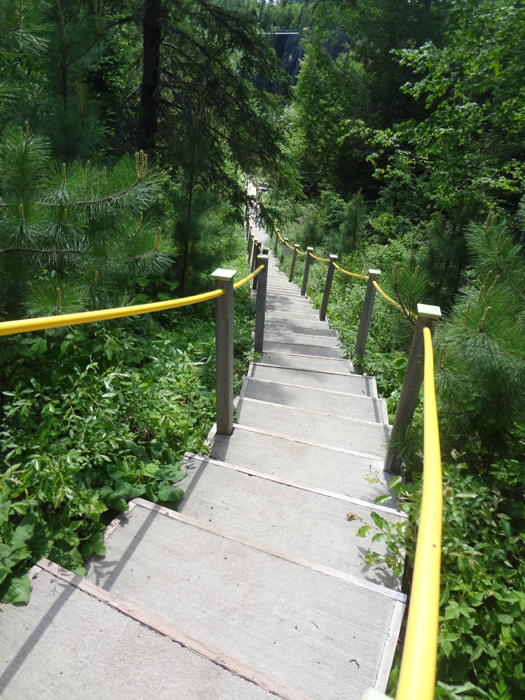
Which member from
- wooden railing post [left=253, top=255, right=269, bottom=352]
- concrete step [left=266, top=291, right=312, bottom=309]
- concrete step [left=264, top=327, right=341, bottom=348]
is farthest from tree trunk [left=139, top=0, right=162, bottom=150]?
concrete step [left=266, top=291, right=312, bottom=309]

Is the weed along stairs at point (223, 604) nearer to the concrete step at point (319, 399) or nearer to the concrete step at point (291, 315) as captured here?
the concrete step at point (319, 399)

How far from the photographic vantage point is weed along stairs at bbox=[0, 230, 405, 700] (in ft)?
4.07

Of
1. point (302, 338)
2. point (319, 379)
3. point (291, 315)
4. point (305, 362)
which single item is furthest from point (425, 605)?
point (291, 315)

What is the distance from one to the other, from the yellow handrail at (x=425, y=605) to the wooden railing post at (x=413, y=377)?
1447mm

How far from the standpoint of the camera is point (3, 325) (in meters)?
1.09

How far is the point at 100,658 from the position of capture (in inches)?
49.7

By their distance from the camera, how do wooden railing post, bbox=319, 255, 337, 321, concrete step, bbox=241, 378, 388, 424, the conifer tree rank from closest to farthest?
1. the conifer tree
2. concrete step, bbox=241, 378, 388, 424
3. wooden railing post, bbox=319, 255, 337, 321

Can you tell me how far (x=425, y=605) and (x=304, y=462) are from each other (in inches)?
87.8

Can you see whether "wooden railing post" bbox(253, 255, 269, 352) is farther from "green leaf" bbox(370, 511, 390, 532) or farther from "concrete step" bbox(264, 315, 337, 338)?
"green leaf" bbox(370, 511, 390, 532)

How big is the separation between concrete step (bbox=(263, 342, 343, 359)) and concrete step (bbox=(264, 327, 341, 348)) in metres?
0.13

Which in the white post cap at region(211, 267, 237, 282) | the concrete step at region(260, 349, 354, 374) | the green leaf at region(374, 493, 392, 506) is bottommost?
the concrete step at region(260, 349, 354, 374)

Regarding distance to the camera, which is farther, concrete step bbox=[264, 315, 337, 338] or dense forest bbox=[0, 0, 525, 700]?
concrete step bbox=[264, 315, 337, 338]

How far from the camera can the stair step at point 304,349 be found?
5429 mm

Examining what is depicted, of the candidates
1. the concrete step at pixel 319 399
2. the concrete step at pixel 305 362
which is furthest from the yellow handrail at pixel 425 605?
the concrete step at pixel 305 362
